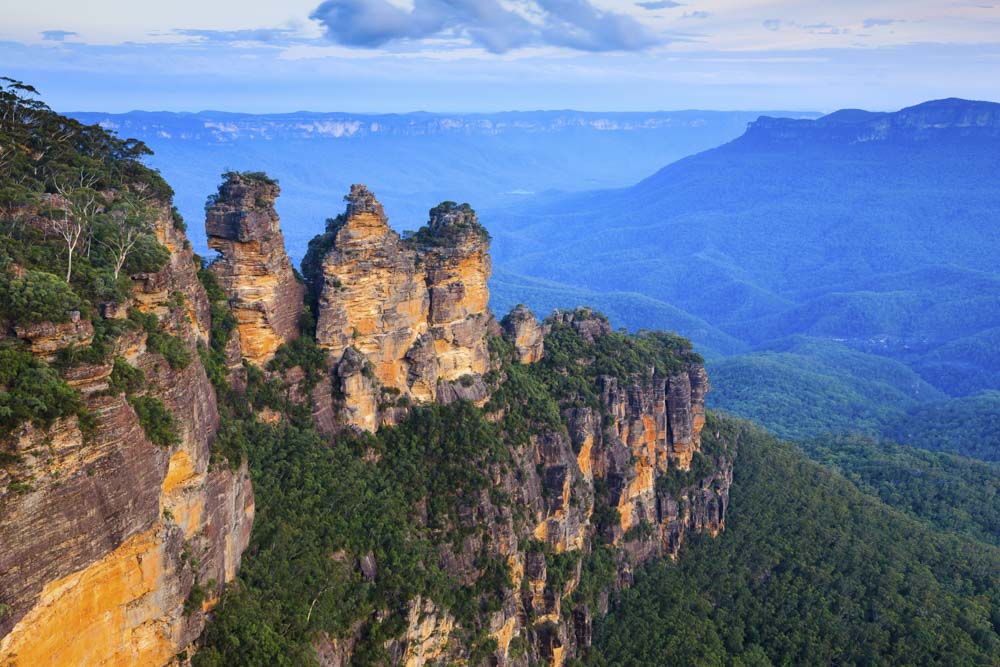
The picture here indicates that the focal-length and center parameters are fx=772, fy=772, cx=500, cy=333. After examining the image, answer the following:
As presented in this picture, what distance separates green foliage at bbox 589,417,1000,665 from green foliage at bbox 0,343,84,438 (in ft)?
110

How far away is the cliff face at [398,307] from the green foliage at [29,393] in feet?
59.6

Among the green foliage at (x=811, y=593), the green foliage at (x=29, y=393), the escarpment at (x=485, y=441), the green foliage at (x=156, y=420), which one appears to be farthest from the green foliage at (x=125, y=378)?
the green foliage at (x=811, y=593)

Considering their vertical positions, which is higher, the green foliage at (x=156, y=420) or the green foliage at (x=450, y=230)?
the green foliage at (x=450, y=230)

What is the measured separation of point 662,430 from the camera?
171 feet

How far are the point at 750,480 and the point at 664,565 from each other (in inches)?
490

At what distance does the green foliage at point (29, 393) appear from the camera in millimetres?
17812

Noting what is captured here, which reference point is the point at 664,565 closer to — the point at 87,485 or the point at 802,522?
the point at 802,522

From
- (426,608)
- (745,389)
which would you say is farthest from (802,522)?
(745,389)

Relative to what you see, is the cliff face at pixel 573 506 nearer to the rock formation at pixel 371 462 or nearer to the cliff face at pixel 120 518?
the rock formation at pixel 371 462

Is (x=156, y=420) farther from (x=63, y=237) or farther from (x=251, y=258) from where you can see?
(x=251, y=258)

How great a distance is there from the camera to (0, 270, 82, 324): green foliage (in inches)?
757

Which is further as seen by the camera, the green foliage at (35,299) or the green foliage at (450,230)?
the green foliage at (450,230)

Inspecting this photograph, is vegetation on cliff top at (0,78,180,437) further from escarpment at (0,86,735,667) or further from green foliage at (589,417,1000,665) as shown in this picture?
green foliage at (589,417,1000,665)

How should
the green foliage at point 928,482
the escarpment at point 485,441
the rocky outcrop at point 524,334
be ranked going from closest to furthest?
the escarpment at point 485,441 → the rocky outcrop at point 524,334 → the green foliage at point 928,482
